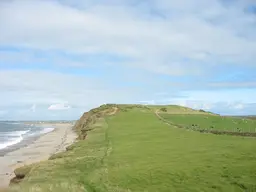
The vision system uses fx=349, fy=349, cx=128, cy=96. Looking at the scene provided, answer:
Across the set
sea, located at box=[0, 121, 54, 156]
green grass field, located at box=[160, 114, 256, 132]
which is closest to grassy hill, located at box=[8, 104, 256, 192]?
green grass field, located at box=[160, 114, 256, 132]

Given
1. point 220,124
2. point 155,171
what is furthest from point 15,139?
point 155,171

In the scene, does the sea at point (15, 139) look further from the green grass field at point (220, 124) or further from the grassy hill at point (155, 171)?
the grassy hill at point (155, 171)

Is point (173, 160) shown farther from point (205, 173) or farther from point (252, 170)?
point (252, 170)

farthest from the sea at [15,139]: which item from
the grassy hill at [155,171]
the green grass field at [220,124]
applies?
the grassy hill at [155,171]

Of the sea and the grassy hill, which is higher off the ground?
the grassy hill

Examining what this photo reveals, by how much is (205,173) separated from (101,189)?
5.43 m

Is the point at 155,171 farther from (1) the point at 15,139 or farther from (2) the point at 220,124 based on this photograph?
(1) the point at 15,139

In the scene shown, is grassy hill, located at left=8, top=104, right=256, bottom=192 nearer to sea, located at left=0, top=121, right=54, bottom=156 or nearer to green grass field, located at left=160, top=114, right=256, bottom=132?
green grass field, located at left=160, top=114, right=256, bottom=132

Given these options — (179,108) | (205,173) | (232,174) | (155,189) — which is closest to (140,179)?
(155,189)

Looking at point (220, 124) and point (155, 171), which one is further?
point (220, 124)

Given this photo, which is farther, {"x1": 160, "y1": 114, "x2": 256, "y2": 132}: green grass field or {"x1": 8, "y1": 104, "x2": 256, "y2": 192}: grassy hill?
{"x1": 160, "y1": 114, "x2": 256, "y2": 132}: green grass field

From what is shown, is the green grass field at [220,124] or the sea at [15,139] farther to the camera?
the sea at [15,139]

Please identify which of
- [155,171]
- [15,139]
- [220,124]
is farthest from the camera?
[15,139]

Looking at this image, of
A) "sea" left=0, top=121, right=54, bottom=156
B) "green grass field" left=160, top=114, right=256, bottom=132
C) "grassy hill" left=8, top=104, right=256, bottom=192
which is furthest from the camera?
"sea" left=0, top=121, right=54, bottom=156
